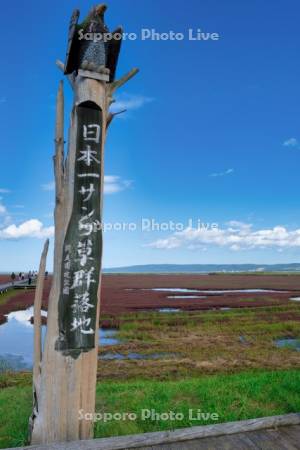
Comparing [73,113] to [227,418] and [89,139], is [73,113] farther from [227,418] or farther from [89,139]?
A: [227,418]

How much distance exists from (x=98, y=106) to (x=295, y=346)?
1326 centimetres

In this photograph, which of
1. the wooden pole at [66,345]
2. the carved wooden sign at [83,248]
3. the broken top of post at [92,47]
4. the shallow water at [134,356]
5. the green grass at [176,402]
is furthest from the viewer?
the shallow water at [134,356]

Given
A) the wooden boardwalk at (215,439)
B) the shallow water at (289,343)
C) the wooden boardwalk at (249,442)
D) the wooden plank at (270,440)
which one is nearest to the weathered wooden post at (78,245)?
the wooden boardwalk at (215,439)

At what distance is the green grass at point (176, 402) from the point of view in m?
5.29

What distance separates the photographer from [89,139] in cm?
474

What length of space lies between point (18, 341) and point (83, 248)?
Result: 14.5 metres

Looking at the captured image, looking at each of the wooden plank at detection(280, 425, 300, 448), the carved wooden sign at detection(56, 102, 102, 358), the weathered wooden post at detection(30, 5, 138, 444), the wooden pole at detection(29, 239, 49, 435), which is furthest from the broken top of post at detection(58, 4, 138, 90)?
the wooden plank at detection(280, 425, 300, 448)

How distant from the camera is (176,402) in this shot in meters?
6.51

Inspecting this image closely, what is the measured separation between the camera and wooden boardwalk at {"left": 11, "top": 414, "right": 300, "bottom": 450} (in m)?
4.10

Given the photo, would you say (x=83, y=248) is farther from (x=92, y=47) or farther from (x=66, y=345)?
(x=92, y=47)

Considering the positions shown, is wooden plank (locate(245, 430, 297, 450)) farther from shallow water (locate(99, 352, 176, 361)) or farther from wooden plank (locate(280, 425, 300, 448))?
shallow water (locate(99, 352, 176, 361))

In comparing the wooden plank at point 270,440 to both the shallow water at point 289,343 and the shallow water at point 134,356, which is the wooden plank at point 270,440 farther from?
the shallow water at point 289,343

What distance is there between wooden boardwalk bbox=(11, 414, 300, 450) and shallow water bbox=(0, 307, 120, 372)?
9.10m

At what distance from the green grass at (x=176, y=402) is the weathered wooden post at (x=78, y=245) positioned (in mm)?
886
